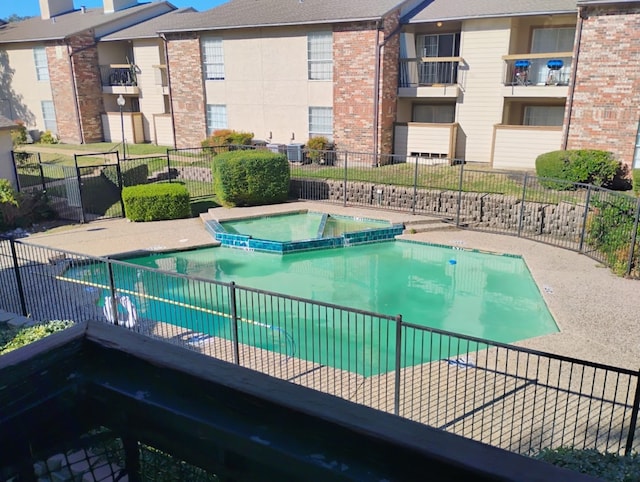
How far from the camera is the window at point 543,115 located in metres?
20.6

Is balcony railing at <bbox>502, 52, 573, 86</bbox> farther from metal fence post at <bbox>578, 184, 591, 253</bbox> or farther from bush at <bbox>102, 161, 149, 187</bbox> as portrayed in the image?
bush at <bbox>102, 161, 149, 187</bbox>

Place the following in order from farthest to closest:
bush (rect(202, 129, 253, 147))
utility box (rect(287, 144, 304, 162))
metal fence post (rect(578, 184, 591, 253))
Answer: bush (rect(202, 129, 253, 147)) < utility box (rect(287, 144, 304, 162)) < metal fence post (rect(578, 184, 591, 253))

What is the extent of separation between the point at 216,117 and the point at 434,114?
9752 mm

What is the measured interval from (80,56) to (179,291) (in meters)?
23.3

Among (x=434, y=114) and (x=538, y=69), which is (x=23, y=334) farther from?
(x=434, y=114)

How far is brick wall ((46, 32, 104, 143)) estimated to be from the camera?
29312 mm

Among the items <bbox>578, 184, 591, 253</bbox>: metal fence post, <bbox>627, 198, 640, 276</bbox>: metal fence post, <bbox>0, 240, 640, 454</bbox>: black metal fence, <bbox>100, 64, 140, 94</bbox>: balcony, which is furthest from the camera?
<bbox>100, 64, 140, 94</bbox>: balcony

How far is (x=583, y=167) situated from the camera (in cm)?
1644

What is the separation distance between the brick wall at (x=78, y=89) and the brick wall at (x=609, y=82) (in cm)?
2412

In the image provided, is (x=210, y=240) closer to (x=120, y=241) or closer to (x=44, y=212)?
(x=120, y=241)

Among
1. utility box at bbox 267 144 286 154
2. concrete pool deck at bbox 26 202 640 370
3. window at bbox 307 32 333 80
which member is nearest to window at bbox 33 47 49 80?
utility box at bbox 267 144 286 154

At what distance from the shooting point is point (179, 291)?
1110cm

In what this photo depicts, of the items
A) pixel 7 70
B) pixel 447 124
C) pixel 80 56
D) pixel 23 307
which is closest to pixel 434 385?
pixel 23 307

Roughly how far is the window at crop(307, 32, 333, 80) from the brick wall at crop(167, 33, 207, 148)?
5.69 m
